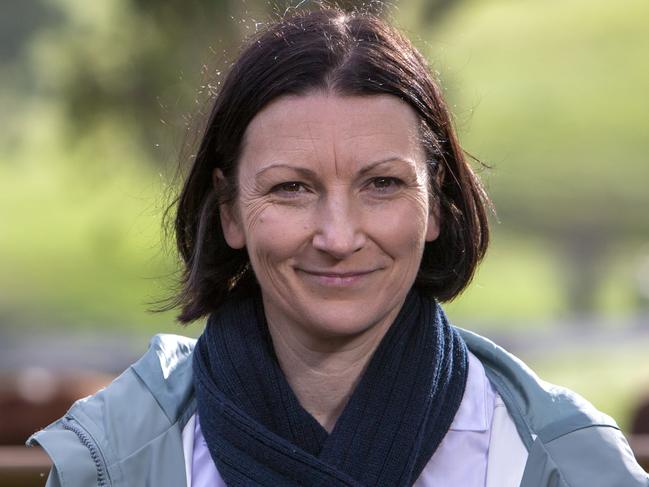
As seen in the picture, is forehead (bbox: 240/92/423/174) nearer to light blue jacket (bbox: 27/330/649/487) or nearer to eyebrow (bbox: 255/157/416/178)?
eyebrow (bbox: 255/157/416/178)

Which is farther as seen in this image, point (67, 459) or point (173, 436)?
point (173, 436)

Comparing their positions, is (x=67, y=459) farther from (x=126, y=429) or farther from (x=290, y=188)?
(x=290, y=188)

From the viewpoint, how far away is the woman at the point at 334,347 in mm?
2453

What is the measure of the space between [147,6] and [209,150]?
256 inches

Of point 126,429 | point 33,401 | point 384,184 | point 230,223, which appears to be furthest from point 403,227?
point 33,401

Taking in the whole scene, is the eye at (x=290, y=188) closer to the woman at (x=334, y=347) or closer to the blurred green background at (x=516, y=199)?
the woman at (x=334, y=347)

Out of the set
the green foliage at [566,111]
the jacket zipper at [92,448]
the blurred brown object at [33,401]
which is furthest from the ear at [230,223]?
the green foliage at [566,111]

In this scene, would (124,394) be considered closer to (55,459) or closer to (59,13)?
(55,459)

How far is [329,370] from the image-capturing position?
8.59 ft

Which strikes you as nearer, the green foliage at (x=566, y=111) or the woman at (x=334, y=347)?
the woman at (x=334, y=347)

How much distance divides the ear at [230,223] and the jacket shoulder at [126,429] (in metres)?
0.28

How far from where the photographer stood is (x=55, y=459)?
7.97ft

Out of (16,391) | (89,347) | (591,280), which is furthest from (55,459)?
(591,280)

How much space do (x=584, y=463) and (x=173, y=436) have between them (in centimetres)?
78
